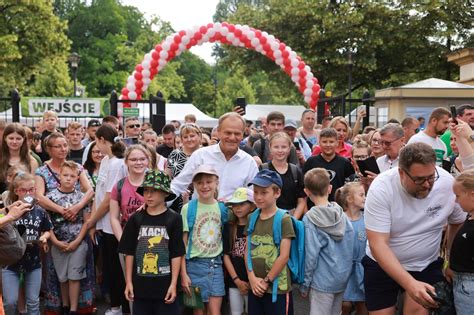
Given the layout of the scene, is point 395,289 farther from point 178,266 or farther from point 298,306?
point 298,306

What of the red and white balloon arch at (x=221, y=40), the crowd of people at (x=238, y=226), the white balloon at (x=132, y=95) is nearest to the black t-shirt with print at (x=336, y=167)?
the crowd of people at (x=238, y=226)

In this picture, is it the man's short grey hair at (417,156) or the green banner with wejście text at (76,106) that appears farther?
the green banner with wejście text at (76,106)

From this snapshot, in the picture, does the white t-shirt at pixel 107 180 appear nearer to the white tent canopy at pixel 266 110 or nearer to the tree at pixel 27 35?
the tree at pixel 27 35

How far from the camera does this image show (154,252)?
451 centimetres

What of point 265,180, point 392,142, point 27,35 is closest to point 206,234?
point 265,180

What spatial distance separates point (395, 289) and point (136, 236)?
2.06 meters

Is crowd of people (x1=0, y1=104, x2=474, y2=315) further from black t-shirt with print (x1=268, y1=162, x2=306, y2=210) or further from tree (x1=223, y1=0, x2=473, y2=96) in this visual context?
tree (x1=223, y1=0, x2=473, y2=96)

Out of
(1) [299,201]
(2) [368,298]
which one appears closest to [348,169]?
(1) [299,201]

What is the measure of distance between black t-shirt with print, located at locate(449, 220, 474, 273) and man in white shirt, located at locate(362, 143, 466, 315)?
9.0 inches

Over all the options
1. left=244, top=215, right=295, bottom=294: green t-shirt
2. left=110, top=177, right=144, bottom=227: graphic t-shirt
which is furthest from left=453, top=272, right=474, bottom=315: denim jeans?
left=110, top=177, right=144, bottom=227: graphic t-shirt

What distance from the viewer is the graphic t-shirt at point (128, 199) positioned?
5.22 meters

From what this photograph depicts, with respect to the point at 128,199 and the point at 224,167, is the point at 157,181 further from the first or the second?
the point at 128,199

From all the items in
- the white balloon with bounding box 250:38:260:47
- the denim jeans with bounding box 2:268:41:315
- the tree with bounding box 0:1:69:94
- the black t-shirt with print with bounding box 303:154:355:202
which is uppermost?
the tree with bounding box 0:1:69:94

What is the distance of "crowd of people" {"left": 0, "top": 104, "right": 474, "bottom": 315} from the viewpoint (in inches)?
146
